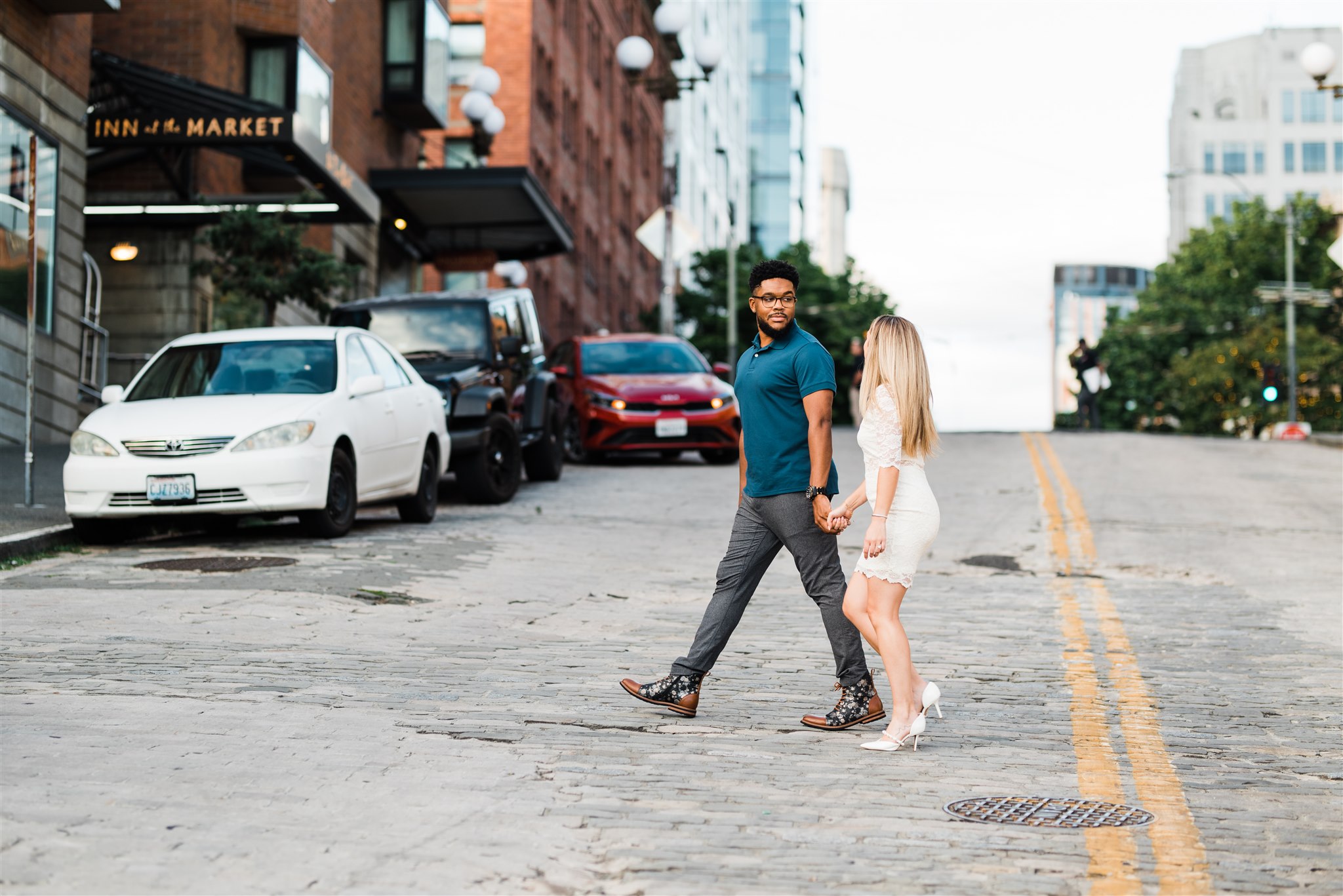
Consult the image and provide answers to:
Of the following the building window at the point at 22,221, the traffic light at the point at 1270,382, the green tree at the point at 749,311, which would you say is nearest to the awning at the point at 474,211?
the building window at the point at 22,221

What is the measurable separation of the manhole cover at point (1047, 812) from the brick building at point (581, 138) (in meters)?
34.2

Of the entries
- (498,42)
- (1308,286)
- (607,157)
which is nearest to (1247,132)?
(1308,286)

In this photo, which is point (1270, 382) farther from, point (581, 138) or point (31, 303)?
point (31, 303)

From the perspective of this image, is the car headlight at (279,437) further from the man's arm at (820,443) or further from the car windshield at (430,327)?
the man's arm at (820,443)

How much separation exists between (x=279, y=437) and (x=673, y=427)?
9.91 metres

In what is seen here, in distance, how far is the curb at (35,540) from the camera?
11531mm

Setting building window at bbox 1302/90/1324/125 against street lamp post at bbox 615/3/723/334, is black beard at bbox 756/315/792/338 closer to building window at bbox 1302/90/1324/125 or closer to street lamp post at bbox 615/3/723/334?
street lamp post at bbox 615/3/723/334

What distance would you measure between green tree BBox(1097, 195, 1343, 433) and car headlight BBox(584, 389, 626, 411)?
47.9 meters

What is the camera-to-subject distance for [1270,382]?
164 ft

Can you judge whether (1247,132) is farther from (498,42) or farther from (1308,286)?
(498,42)

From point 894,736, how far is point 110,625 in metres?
4.39

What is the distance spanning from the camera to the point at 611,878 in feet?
14.7

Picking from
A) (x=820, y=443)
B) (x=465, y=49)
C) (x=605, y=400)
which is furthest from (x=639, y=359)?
(x=465, y=49)

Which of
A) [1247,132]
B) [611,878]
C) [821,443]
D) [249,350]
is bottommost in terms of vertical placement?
[611,878]
